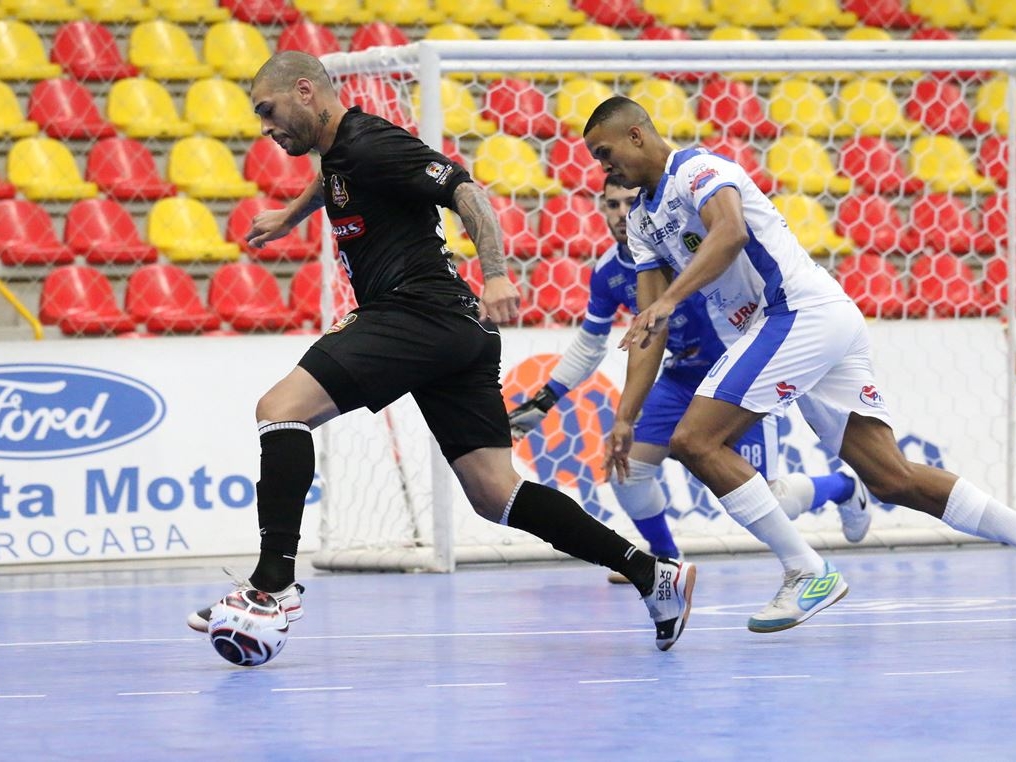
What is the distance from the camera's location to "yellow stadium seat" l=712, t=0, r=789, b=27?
45.5ft

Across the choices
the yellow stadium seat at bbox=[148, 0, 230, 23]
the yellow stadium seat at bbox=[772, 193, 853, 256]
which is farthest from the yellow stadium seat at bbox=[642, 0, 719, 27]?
the yellow stadium seat at bbox=[148, 0, 230, 23]

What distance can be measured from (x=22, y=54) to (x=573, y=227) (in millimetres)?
3708

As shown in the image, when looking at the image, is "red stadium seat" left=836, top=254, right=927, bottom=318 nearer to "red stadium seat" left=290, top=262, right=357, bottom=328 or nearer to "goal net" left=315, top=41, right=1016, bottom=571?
"goal net" left=315, top=41, right=1016, bottom=571

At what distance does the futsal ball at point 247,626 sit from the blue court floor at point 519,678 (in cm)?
9

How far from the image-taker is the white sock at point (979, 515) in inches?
232

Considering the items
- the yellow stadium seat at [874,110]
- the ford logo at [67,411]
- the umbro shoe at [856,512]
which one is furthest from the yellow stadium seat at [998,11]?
the ford logo at [67,411]

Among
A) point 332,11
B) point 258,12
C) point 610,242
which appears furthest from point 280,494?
point 332,11

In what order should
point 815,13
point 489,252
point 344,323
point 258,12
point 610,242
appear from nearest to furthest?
point 489,252 → point 344,323 → point 610,242 → point 258,12 → point 815,13

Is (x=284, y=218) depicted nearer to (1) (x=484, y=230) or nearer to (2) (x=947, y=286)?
(1) (x=484, y=230)

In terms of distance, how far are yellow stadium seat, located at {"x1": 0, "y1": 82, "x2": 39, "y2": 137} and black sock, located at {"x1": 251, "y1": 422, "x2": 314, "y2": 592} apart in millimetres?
6673

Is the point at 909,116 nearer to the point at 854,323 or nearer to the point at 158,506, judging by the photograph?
the point at 158,506

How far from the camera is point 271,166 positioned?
1151cm

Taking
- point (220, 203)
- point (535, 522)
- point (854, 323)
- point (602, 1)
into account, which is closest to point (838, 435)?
point (854, 323)

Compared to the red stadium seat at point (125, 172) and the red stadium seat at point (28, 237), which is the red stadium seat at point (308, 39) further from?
the red stadium seat at point (28, 237)
